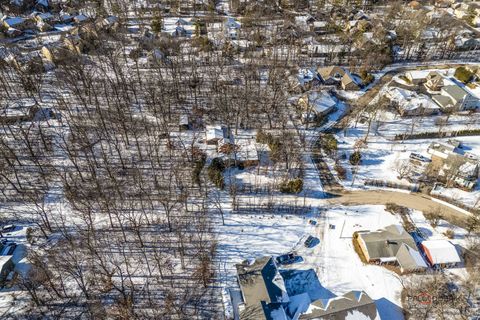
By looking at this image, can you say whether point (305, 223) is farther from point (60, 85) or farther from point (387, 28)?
point (387, 28)

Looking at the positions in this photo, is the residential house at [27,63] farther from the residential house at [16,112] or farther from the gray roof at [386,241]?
the gray roof at [386,241]

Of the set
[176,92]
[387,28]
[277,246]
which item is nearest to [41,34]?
[176,92]

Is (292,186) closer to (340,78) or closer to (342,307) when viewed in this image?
(342,307)

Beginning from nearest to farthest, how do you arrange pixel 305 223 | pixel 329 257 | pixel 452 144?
pixel 329 257, pixel 305 223, pixel 452 144

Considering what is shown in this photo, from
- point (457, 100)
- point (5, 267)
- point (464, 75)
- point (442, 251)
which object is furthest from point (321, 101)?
point (5, 267)

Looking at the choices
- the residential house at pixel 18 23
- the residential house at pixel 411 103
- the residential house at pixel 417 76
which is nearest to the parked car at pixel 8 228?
the residential house at pixel 411 103

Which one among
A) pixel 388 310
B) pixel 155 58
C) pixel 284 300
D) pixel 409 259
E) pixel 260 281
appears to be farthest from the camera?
pixel 155 58
